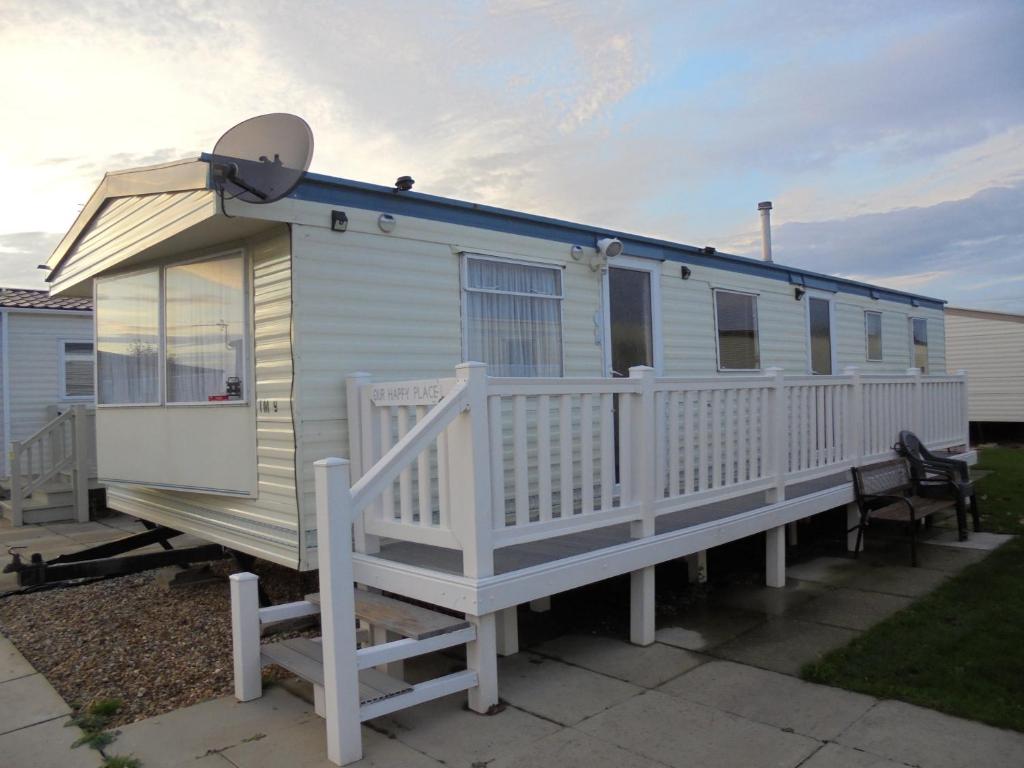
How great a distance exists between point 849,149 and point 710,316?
5.58m

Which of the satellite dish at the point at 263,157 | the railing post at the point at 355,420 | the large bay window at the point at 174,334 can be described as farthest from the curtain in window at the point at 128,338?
the railing post at the point at 355,420

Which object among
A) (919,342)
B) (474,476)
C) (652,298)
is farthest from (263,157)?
(919,342)

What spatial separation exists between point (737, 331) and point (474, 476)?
5281 millimetres

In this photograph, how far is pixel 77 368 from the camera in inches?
538

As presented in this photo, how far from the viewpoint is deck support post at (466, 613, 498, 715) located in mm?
3582

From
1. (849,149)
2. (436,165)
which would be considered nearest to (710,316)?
(436,165)

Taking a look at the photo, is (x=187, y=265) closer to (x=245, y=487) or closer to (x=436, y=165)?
(x=245, y=487)

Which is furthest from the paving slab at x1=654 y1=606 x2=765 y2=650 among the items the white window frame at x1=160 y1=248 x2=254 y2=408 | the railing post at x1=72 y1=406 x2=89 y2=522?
the railing post at x1=72 y1=406 x2=89 y2=522

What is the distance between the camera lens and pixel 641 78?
8469mm

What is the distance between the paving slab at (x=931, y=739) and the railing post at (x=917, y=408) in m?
5.19

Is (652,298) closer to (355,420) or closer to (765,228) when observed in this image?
(355,420)

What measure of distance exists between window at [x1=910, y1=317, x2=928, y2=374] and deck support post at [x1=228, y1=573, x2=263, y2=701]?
35.6 ft

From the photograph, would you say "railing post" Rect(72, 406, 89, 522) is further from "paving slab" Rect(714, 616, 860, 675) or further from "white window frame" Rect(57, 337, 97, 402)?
"paving slab" Rect(714, 616, 860, 675)

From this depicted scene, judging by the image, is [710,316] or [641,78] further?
[641,78]
